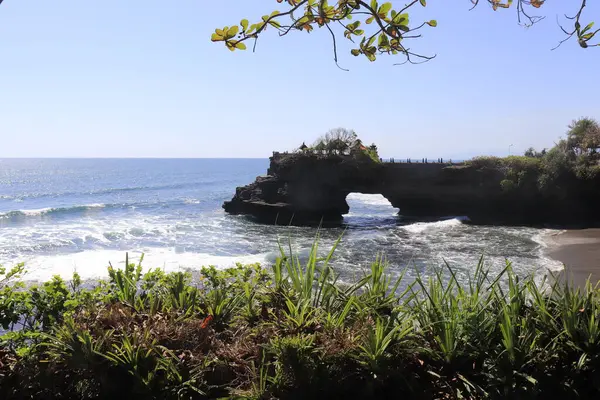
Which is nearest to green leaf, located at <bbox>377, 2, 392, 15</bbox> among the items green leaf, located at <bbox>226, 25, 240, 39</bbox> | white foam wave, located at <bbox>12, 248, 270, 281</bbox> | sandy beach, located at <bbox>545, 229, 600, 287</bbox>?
green leaf, located at <bbox>226, 25, 240, 39</bbox>

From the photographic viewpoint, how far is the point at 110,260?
70.7 feet

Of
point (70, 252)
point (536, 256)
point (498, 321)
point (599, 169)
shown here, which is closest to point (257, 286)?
point (498, 321)

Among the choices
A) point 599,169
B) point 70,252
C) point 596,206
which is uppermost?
point 599,169

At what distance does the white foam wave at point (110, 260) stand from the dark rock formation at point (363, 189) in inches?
559

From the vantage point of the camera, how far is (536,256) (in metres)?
21.3

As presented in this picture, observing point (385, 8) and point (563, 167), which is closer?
point (385, 8)

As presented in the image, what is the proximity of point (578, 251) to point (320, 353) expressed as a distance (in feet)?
78.7

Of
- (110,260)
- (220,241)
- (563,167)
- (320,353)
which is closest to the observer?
(320,353)

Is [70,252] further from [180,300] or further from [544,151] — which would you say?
[544,151]

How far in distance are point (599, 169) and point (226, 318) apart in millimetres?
36522

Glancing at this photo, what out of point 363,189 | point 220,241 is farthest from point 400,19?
point 363,189

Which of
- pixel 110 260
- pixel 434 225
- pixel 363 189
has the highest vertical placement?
pixel 363 189

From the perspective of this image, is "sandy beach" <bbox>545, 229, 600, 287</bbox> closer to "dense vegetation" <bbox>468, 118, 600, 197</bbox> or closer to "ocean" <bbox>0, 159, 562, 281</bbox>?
"ocean" <bbox>0, 159, 562, 281</bbox>

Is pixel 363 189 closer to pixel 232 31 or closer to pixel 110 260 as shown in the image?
pixel 110 260
